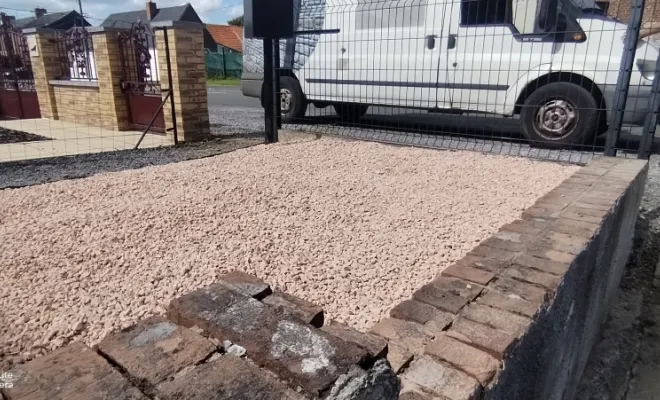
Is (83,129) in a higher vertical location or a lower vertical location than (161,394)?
lower

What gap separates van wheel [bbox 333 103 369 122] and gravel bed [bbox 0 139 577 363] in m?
3.06

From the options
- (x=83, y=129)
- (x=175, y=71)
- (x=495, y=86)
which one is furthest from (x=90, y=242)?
(x=83, y=129)

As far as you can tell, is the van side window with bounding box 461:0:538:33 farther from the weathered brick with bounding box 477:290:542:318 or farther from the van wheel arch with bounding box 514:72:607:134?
the weathered brick with bounding box 477:290:542:318

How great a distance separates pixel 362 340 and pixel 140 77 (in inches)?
295

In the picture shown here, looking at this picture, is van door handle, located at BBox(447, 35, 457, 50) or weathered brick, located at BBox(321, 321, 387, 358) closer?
weathered brick, located at BBox(321, 321, 387, 358)

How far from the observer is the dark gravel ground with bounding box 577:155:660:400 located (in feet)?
9.59

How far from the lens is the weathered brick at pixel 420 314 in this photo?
58.6 inches

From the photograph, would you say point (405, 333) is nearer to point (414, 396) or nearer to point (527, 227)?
point (414, 396)

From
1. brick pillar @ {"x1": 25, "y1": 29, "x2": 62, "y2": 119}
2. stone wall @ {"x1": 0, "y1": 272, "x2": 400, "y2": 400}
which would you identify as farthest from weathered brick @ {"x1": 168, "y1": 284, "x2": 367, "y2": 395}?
brick pillar @ {"x1": 25, "y1": 29, "x2": 62, "y2": 119}

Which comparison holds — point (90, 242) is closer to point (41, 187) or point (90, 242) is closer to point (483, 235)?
point (41, 187)

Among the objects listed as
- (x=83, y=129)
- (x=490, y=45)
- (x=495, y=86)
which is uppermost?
(x=490, y=45)

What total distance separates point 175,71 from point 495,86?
422 centimetres

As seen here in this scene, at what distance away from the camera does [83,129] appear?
325 inches

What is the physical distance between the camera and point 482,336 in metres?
1.36
